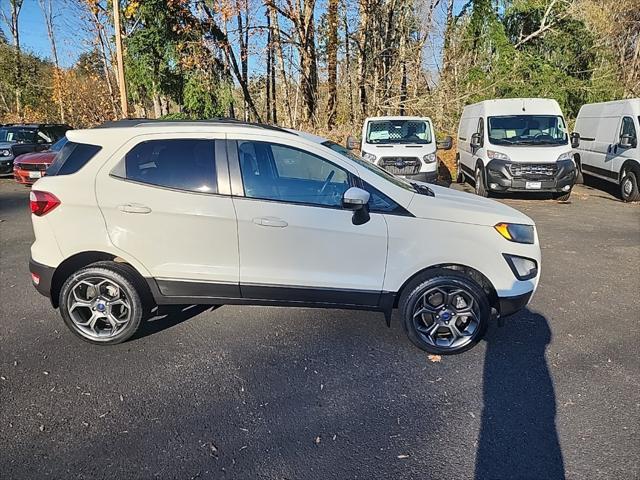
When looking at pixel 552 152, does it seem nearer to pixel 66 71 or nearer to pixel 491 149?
pixel 491 149

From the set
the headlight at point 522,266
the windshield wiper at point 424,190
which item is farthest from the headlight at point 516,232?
the windshield wiper at point 424,190

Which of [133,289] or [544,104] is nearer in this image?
[133,289]

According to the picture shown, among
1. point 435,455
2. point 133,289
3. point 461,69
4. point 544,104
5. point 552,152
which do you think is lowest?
point 435,455

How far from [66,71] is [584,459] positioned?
1278 inches

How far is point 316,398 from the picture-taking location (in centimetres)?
304

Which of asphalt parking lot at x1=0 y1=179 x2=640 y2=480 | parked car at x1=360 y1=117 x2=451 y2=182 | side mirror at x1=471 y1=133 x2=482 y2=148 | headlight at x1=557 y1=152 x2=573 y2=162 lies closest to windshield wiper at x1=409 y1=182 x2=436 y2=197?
asphalt parking lot at x1=0 y1=179 x2=640 y2=480

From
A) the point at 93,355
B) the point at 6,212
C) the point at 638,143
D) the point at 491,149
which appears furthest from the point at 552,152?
the point at 6,212

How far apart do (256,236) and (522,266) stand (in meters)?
2.10

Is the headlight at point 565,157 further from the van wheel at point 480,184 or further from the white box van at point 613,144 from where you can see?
the van wheel at point 480,184

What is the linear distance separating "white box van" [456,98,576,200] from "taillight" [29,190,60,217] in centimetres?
919

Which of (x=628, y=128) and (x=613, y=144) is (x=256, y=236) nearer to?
(x=628, y=128)

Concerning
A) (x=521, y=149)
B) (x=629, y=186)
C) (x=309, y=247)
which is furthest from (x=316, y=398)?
(x=629, y=186)

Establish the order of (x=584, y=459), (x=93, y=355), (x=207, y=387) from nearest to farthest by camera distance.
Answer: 1. (x=584, y=459)
2. (x=207, y=387)
3. (x=93, y=355)

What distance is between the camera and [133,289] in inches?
142
